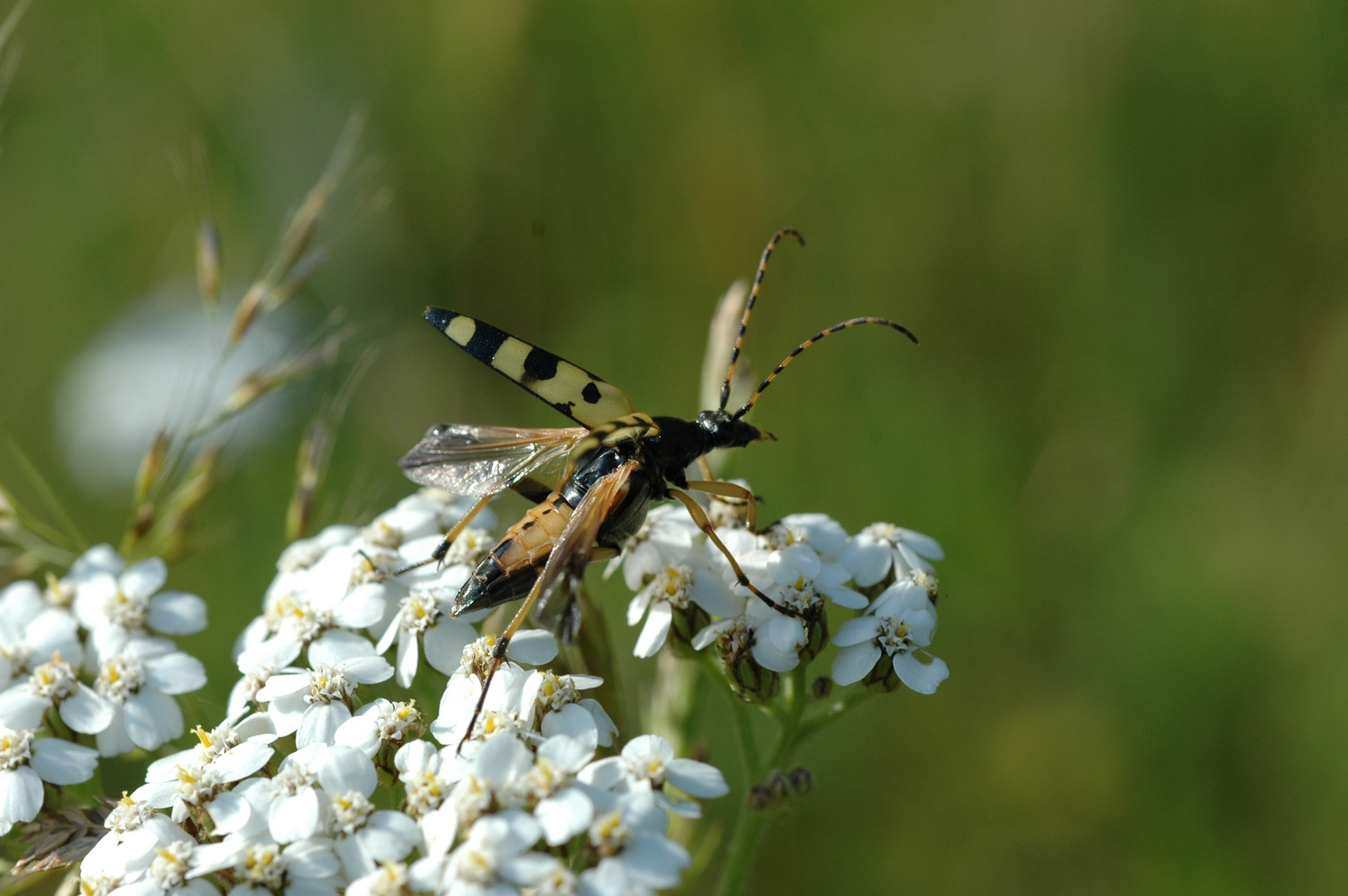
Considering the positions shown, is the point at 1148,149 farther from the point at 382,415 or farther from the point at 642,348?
the point at 382,415

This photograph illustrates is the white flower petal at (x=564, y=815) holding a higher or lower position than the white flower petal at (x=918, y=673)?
lower

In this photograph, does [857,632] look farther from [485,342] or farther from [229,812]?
[229,812]

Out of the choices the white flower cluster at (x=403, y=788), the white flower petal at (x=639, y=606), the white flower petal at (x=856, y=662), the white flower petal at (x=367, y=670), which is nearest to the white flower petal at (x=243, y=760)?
the white flower cluster at (x=403, y=788)

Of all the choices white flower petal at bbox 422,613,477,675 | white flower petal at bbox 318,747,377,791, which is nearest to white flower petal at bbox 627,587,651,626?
white flower petal at bbox 422,613,477,675

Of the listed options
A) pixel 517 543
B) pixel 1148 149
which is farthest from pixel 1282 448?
pixel 517 543

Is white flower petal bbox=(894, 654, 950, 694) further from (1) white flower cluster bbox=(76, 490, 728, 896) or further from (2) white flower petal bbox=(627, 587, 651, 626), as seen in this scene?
(2) white flower petal bbox=(627, 587, 651, 626)

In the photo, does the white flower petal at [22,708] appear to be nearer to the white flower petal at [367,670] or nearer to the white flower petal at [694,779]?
the white flower petal at [367,670]
